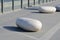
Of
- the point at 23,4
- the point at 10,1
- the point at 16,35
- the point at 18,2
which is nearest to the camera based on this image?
the point at 16,35

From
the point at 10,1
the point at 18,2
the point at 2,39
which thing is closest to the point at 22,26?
the point at 2,39

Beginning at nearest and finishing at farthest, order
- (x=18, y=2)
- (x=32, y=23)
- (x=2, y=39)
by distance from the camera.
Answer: (x=2, y=39), (x=32, y=23), (x=18, y=2)

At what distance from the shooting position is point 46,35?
11633 mm

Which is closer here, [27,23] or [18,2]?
[27,23]

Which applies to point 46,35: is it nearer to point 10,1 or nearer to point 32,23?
point 32,23

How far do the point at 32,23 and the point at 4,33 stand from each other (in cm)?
137

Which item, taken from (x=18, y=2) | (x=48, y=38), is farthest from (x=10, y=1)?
Result: (x=48, y=38)

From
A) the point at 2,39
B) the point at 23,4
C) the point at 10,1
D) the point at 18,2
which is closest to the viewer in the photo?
the point at 2,39

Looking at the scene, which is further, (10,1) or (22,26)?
(10,1)

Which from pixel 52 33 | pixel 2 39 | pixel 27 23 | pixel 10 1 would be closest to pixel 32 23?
pixel 27 23

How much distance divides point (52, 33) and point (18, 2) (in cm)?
1373

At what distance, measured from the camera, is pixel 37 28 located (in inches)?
482

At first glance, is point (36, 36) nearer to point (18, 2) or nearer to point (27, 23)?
point (27, 23)

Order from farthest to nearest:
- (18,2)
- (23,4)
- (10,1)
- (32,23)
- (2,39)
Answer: (23,4) → (18,2) → (10,1) → (32,23) → (2,39)
